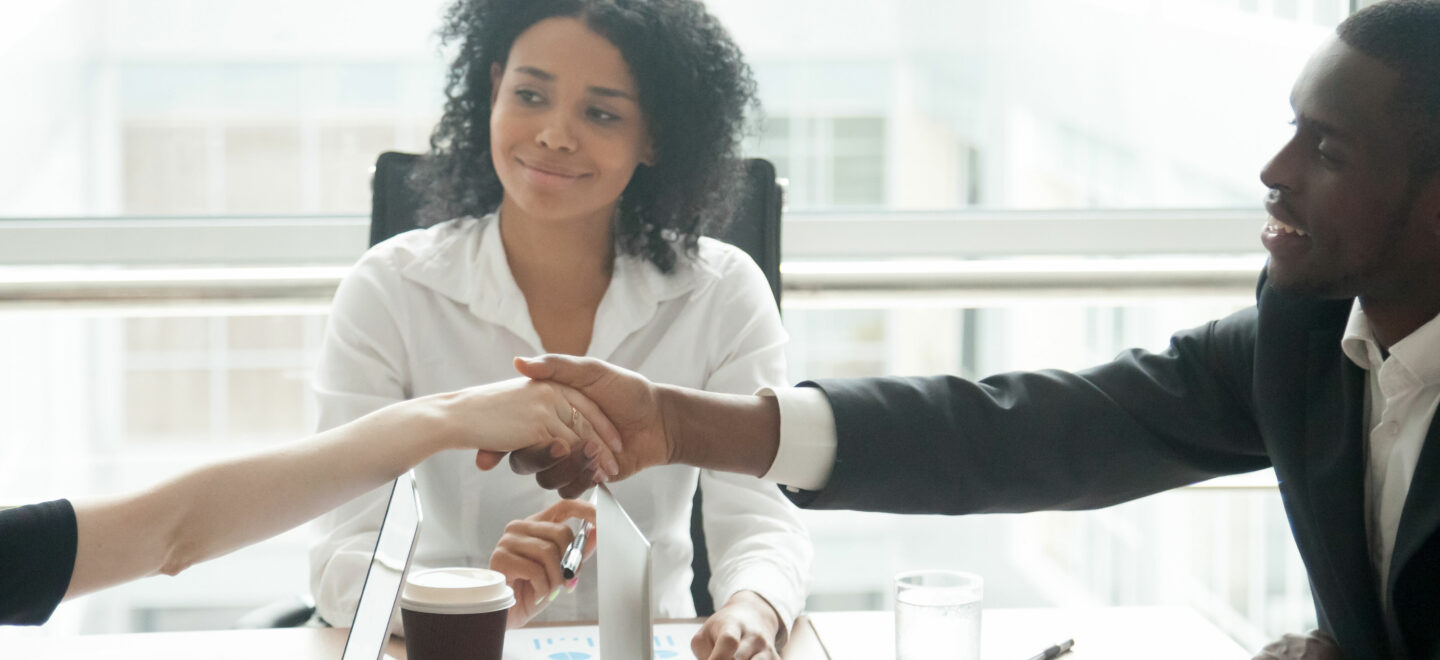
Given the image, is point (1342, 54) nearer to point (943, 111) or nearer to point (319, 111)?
point (943, 111)

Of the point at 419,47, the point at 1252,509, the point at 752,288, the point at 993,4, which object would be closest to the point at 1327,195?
the point at 752,288

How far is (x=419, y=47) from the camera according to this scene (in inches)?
101

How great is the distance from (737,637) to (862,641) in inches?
5.3

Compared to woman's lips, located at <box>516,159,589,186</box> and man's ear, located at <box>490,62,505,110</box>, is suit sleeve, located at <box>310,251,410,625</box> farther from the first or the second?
man's ear, located at <box>490,62,505,110</box>

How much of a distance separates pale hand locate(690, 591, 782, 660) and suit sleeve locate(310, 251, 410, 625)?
42 cm

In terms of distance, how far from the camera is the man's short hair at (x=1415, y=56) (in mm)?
1206

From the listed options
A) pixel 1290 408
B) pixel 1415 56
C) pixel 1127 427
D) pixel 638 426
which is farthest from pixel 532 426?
pixel 1415 56

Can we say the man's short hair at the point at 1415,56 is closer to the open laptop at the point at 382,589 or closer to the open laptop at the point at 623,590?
the open laptop at the point at 623,590

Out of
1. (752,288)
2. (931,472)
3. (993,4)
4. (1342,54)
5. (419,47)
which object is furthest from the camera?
(993,4)

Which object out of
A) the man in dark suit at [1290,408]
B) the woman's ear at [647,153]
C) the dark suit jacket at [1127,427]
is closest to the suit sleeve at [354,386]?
the man in dark suit at [1290,408]

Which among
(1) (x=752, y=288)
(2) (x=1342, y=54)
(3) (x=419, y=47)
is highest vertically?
(3) (x=419, y=47)

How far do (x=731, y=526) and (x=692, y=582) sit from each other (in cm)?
12

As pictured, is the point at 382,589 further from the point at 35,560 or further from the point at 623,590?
the point at 35,560

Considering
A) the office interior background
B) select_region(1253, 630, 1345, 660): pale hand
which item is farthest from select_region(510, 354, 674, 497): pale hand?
the office interior background
